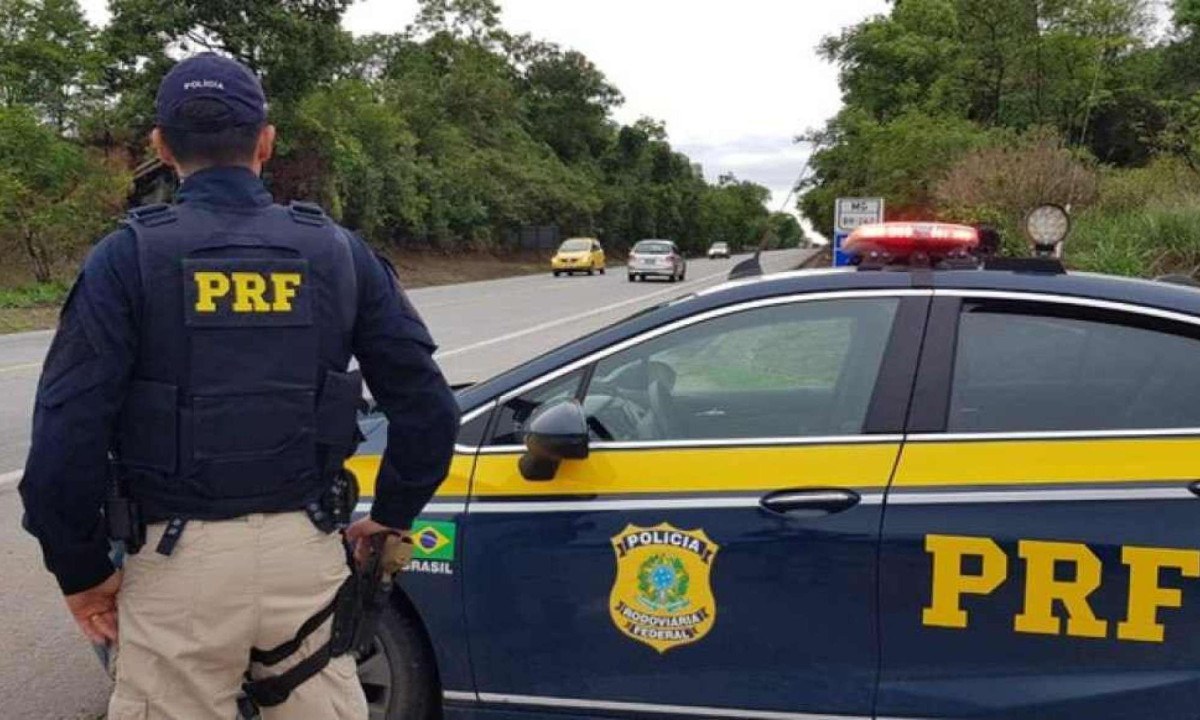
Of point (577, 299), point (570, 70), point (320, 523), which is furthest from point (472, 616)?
point (570, 70)

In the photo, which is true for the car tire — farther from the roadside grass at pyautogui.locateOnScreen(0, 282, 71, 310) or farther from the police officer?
the roadside grass at pyautogui.locateOnScreen(0, 282, 71, 310)

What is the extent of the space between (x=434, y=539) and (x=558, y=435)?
51 cm

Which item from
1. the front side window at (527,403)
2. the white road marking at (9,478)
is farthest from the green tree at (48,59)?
the front side window at (527,403)

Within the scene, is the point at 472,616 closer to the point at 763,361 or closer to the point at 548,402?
the point at 548,402

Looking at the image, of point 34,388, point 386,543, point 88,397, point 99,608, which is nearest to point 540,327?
point 34,388

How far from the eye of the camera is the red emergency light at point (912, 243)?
305 cm

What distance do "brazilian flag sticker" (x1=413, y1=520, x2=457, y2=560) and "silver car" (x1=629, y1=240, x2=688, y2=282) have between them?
1193 inches

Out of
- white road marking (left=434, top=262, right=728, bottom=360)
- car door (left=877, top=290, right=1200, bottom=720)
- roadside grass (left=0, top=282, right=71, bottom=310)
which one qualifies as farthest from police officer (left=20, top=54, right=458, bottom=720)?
roadside grass (left=0, top=282, right=71, bottom=310)

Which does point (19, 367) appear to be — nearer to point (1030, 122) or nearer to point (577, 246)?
point (1030, 122)

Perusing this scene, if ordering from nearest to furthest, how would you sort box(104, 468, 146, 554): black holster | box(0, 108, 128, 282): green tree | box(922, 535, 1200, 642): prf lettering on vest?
1. box(104, 468, 146, 554): black holster
2. box(922, 535, 1200, 642): prf lettering on vest
3. box(0, 108, 128, 282): green tree

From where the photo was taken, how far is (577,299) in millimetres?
24188

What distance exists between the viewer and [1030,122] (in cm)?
2836

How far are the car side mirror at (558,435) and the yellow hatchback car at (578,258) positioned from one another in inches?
1388

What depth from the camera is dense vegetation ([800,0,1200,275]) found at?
15.3m
